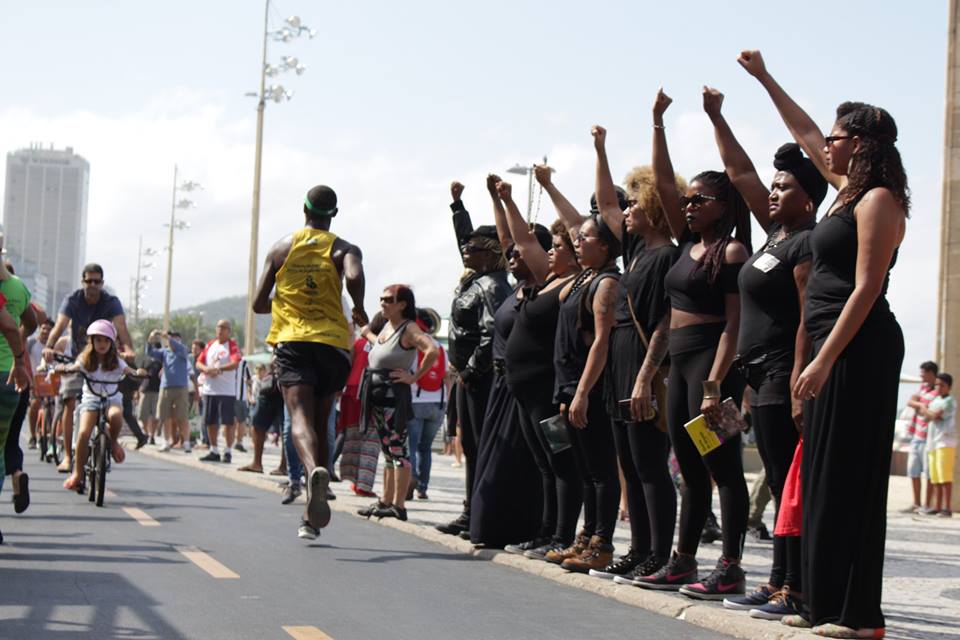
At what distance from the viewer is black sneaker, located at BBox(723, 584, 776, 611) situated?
23.3 ft

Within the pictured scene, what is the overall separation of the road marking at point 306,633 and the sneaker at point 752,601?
2.03m

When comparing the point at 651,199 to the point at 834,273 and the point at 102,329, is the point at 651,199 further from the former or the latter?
the point at 102,329

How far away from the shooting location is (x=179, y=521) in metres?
11.7

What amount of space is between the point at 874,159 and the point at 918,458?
1308 centimetres

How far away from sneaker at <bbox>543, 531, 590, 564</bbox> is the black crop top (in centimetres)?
183

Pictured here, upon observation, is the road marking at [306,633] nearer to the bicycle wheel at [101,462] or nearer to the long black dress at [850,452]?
the long black dress at [850,452]

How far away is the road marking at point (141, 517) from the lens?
1141 centimetres

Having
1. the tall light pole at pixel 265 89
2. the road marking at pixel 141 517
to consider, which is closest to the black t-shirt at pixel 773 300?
the road marking at pixel 141 517

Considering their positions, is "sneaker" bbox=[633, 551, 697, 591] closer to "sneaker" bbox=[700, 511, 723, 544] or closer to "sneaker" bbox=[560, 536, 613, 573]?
"sneaker" bbox=[560, 536, 613, 573]

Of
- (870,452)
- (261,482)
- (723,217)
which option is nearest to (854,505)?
(870,452)

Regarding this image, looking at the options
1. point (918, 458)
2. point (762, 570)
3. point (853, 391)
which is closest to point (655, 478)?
point (762, 570)

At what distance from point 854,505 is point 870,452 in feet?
0.77

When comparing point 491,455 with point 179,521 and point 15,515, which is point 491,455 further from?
point 15,515

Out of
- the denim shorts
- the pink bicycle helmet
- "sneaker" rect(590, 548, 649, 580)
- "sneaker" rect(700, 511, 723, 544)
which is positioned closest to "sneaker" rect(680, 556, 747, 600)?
"sneaker" rect(590, 548, 649, 580)
